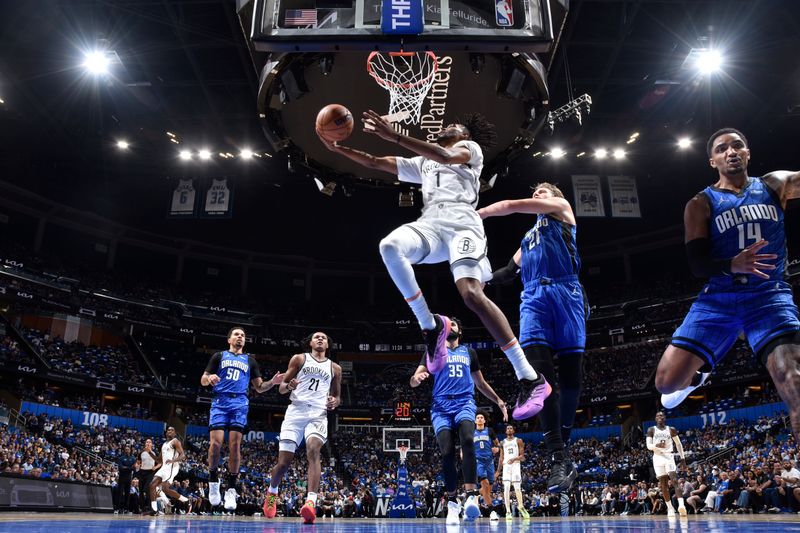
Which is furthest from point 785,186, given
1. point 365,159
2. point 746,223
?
point 365,159

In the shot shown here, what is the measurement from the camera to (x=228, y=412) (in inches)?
370

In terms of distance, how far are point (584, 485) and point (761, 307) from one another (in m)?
23.8

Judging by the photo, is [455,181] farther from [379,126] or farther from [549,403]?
[549,403]

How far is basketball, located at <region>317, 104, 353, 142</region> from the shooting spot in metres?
5.18

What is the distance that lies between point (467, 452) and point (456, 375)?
99cm

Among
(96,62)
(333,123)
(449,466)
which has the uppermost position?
(96,62)

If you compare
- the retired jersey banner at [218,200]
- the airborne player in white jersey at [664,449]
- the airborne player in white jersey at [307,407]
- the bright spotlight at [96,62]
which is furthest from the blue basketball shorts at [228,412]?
the retired jersey banner at [218,200]

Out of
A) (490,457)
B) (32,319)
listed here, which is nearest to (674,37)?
(490,457)

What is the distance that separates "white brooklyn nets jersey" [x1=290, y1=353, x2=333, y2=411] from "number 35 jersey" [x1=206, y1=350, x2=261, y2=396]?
4.71ft

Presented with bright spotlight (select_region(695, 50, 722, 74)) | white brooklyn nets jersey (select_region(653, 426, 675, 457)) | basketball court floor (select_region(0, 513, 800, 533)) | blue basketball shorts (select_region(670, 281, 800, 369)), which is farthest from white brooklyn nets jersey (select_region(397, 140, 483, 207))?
bright spotlight (select_region(695, 50, 722, 74))

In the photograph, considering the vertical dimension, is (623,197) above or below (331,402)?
above

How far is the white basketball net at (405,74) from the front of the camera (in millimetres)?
10578

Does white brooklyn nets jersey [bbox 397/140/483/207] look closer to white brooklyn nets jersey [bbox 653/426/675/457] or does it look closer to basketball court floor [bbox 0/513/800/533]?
basketball court floor [bbox 0/513/800/533]

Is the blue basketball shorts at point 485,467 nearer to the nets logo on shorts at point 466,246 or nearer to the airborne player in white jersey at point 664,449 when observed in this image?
the airborne player in white jersey at point 664,449
